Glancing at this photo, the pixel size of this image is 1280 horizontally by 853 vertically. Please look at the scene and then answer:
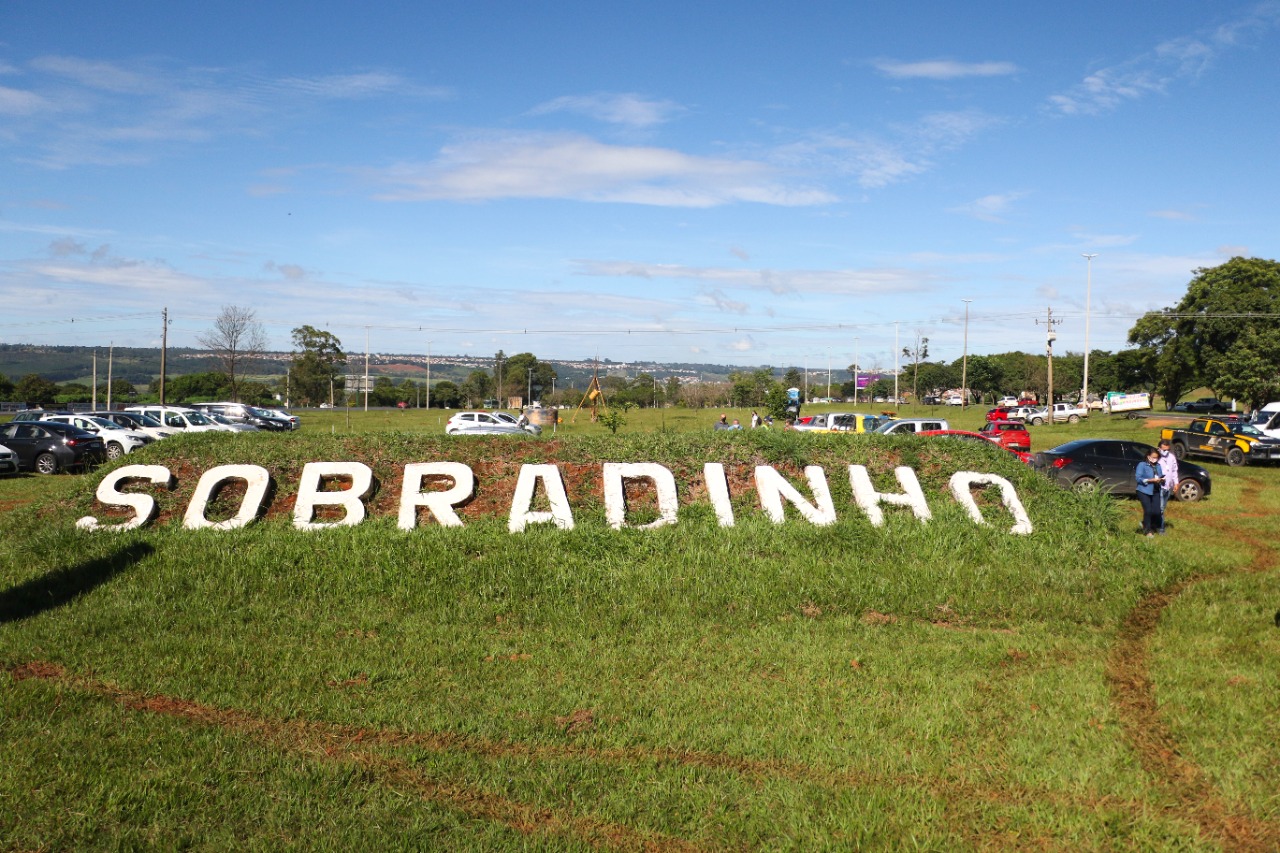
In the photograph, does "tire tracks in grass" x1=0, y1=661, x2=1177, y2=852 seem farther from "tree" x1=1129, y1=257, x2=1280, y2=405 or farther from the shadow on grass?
"tree" x1=1129, y1=257, x2=1280, y2=405

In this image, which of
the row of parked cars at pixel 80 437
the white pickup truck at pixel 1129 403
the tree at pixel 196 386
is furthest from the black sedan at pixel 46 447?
the tree at pixel 196 386

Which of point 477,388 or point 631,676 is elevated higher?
point 477,388

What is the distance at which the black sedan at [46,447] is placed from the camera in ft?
85.5

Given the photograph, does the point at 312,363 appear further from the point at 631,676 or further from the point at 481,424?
the point at 631,676

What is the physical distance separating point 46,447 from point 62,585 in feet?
60.4

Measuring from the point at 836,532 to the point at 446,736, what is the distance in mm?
7224

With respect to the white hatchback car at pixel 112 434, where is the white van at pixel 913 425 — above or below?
above

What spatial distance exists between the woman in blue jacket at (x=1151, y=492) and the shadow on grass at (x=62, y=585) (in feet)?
50.2

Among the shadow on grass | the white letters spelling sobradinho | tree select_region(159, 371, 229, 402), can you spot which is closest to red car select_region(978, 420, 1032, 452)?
the white letters spelling sobradinho

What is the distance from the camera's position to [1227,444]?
3092cm

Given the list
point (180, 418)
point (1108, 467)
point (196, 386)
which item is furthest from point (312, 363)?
point (1108, 467)

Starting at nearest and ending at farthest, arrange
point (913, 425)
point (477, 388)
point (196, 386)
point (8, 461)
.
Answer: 1. point (8, 461)
2. point (913, 425)
3. point (196, 386)
4. point (477, 388)

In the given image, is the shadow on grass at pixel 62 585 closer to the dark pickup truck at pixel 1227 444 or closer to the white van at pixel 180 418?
the white van at pixel 180 418

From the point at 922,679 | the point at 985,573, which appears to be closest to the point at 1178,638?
the point at 985,573
